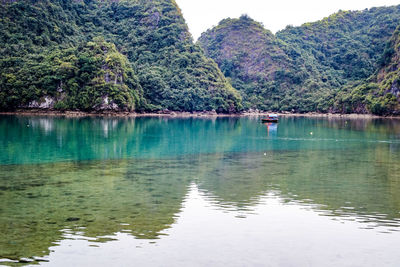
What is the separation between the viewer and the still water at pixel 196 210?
9.89m

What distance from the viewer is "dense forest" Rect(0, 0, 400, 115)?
9388cm

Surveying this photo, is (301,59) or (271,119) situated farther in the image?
(301,59)

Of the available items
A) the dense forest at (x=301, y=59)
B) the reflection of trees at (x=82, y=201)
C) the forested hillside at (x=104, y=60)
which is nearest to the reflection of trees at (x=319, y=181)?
the reflection of trees at (x=82, y=201)

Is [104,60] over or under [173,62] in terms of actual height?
under

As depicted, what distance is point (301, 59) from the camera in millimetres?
174125

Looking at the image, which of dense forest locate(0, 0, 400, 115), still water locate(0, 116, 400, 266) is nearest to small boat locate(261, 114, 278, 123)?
dense forest locate(0, 0, 400, 115)

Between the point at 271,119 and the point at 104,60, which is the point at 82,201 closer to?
the point at 271,119

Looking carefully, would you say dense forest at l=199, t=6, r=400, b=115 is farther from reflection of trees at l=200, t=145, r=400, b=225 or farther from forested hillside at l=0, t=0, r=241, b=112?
reflection of trees at l=200, t=145, r=400, b=225

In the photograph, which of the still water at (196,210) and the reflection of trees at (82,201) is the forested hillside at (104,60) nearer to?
the still water at (196,210)

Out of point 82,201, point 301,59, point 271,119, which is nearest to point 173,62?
point 271,119

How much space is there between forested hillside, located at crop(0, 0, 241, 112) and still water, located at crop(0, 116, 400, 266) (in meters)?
68.9

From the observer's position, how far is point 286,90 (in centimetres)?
Result: 15900

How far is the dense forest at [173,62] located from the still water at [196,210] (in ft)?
229

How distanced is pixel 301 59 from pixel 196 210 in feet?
552
